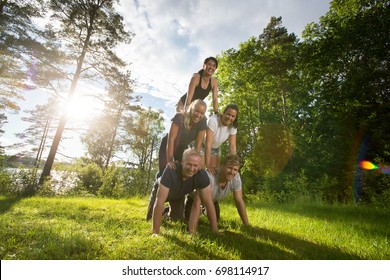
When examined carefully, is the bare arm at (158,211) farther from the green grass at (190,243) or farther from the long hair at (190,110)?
the long hair at (190,110)

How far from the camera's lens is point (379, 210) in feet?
18.2

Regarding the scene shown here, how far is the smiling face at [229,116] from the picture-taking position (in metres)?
4.05

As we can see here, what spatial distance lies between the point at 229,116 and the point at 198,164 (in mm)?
1241

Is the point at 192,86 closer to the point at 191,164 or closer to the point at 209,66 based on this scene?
the point at 209,66

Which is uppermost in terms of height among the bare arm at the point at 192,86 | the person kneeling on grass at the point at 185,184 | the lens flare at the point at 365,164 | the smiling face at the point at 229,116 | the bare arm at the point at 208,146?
the lens flare at the point at 365,164

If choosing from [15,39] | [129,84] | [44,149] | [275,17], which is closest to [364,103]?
[275,17]

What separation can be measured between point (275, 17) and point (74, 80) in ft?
51.6

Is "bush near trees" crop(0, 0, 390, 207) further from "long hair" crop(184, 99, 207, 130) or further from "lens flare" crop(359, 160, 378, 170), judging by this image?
"long hair" crop(184, 99, 207, 130)

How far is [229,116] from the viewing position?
406 centimetres

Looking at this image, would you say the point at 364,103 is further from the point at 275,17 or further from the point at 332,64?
the point at 275,17

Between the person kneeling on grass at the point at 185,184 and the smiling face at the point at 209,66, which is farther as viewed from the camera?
the smiling face at the point at 209,66

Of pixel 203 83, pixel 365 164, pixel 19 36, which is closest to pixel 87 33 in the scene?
pixel 19 36

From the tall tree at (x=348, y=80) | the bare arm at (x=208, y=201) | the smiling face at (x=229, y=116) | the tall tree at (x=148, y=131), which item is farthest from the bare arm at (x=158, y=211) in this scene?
the tall tree at (x=148, y=131)

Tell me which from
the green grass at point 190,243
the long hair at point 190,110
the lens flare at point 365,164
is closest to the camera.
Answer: the green grass at point 190,243
